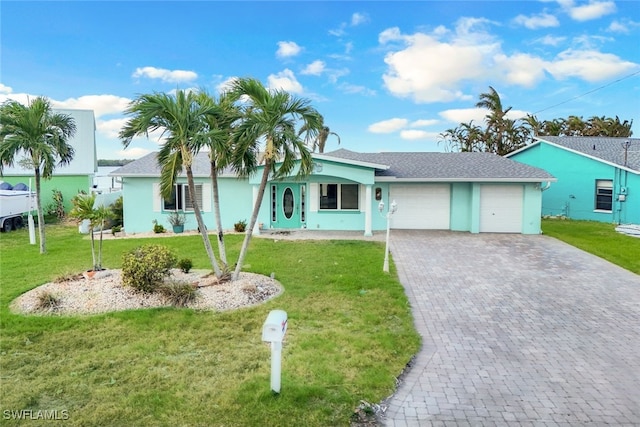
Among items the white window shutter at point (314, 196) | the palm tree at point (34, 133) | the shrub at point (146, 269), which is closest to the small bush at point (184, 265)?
the shrub at point (146, 269)

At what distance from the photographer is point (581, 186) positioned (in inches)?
896

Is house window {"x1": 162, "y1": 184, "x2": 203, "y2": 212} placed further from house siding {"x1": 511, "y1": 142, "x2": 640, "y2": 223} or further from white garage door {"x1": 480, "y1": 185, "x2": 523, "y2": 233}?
house siding {"x1": 511, "y1": 142, "x2": 640, "y2": 223}

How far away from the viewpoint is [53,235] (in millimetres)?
17594

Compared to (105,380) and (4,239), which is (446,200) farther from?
(4,239)

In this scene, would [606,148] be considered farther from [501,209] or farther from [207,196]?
[207,196]

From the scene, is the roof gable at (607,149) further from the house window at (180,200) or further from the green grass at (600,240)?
the house window at (180,200)

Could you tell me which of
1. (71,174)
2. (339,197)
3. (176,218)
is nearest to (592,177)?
(339,197)

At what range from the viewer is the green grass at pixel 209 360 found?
4199mm

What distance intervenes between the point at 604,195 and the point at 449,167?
1031cm

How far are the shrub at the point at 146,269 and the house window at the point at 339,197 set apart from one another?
10311 mm

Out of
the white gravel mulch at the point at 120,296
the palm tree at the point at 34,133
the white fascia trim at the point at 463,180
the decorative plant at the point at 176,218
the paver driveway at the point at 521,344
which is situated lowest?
the paver driveway at the point at 521,344

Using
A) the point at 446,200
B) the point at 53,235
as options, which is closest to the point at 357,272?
the point at 446,200

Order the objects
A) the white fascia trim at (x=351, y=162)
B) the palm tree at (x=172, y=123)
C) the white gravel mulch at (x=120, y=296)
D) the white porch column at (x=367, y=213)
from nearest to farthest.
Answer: the white gravel mulch at (x=120, y=296) < the palm tree at (x=172, y=123) < the white fascia trim at (x=351, y=162) < the white porch column at (x=367, y=213)

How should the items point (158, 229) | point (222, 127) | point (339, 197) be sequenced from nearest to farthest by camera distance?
point (222, 127)
point (158, 229)
point (339, 197)
